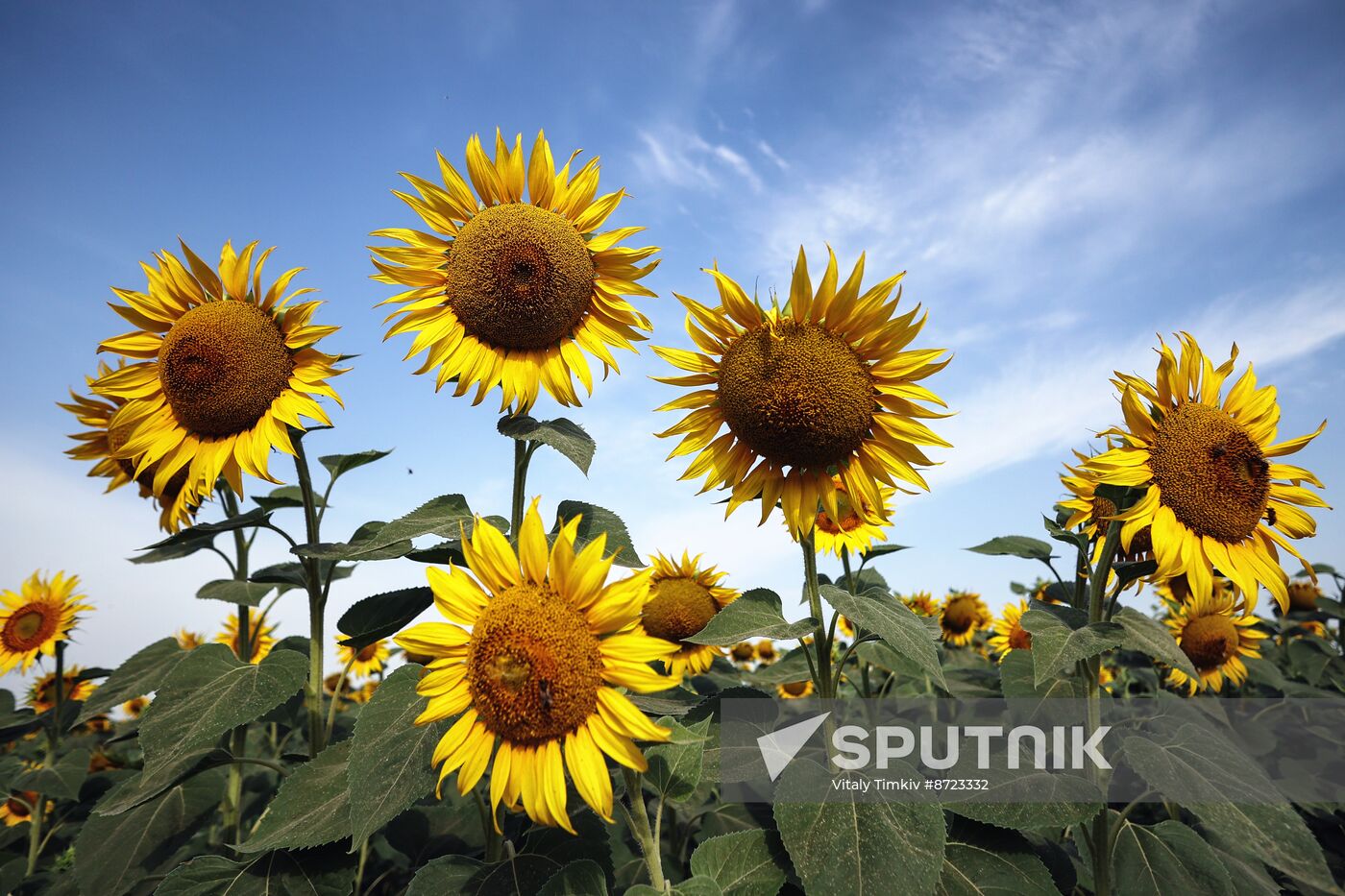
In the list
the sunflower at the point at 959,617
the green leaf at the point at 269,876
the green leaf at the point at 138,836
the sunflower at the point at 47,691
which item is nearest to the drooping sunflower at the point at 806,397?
the green leaf at the point at 269,876

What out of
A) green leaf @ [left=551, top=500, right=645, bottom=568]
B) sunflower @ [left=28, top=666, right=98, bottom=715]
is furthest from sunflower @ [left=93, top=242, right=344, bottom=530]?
sunflower @ [left=28, top=666, right=98, bottom=715]

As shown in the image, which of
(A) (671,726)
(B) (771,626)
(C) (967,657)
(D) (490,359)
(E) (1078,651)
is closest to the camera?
(A) (671,726)

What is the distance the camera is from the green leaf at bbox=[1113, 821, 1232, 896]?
2.86m

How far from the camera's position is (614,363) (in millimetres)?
3316

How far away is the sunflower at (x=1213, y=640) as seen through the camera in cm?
606

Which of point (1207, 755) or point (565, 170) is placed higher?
point (565, 170)

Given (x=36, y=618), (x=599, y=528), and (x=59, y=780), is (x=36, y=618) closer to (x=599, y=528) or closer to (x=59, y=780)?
(x=59, y=780)

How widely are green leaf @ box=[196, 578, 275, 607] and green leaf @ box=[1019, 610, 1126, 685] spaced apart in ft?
10.9

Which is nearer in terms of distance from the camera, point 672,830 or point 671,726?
point 671,726

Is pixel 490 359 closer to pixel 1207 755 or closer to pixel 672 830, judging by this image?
pixel 672 830

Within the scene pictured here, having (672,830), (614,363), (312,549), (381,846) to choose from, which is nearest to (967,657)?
(672,830)

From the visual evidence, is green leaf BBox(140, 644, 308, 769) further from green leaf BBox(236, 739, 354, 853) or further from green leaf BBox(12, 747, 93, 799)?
green leaf BBox(12, 747, 93, 799)

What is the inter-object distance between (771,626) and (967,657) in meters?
6.86

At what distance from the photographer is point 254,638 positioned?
13.6 ft
